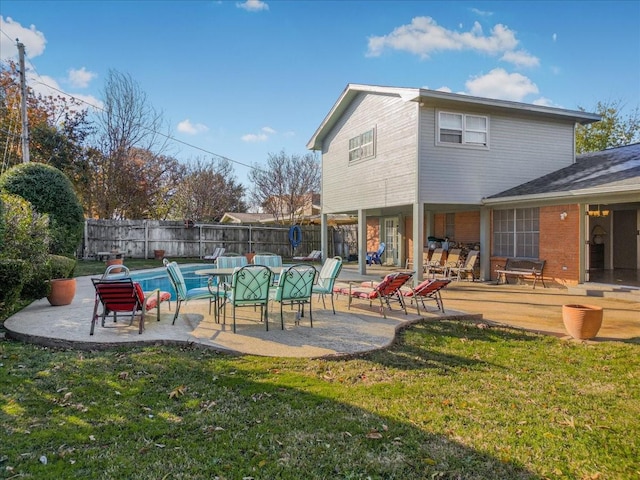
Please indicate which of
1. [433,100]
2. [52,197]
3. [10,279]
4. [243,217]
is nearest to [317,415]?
[10,279]

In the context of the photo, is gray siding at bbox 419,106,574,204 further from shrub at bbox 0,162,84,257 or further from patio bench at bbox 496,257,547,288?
shrub at bbox 0,162,84,257

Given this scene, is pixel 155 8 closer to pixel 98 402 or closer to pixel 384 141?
pixel 384 141

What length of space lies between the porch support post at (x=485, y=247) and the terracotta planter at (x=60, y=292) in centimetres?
1206

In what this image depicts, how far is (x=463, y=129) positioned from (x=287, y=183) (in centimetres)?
2166

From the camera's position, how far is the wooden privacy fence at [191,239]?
63.8ft

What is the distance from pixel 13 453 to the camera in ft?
9.23

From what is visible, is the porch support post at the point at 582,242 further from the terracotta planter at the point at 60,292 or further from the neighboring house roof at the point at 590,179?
the terracotta planter at the point at 60,292

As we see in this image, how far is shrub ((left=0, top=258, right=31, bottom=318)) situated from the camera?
21.1 ft

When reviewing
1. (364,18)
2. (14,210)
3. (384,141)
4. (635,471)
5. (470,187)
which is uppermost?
(364,18)

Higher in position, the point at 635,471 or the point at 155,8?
the point at 155,8

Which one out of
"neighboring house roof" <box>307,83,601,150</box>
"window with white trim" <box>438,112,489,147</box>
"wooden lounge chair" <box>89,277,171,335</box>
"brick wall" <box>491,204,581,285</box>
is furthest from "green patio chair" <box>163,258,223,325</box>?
"brick wall" <box>491,204,581,285</box>

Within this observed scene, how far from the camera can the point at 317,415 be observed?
353cm

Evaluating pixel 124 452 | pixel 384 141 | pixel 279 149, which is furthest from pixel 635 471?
pixel 279 149

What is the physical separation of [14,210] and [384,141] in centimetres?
1034
